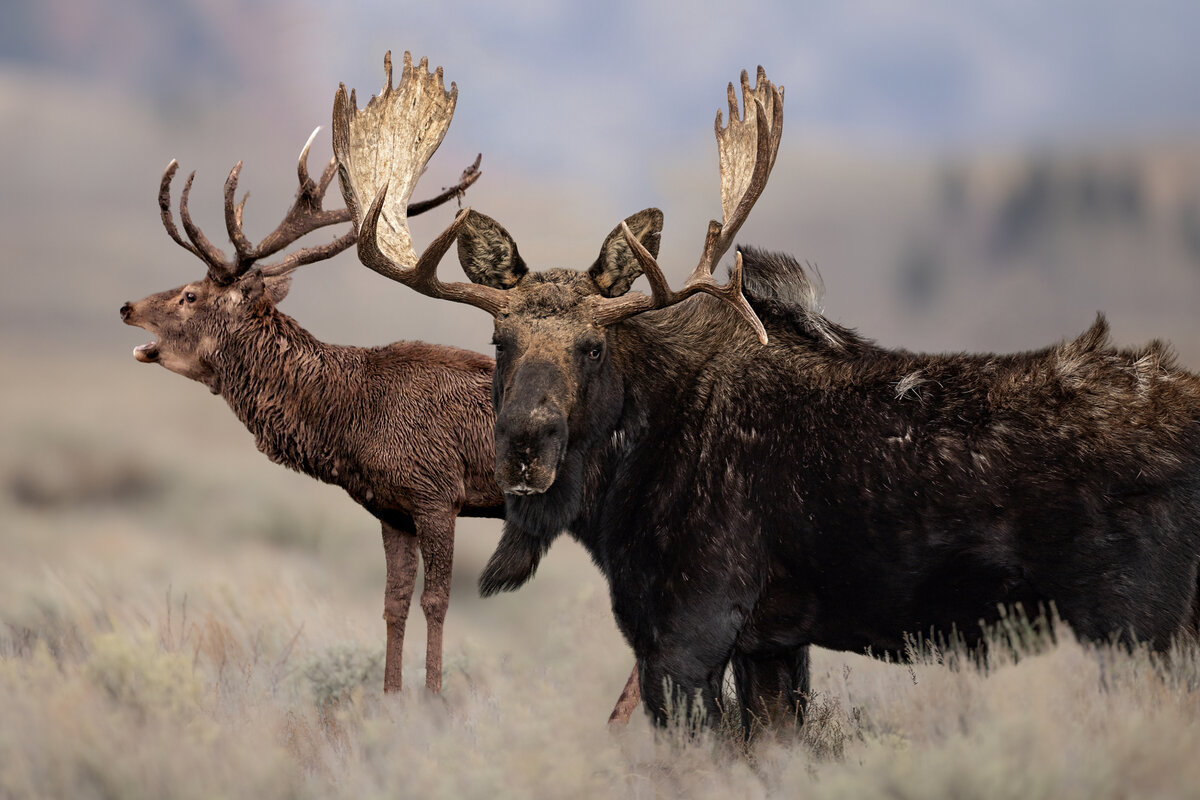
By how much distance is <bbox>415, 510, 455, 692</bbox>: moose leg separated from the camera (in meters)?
8.41

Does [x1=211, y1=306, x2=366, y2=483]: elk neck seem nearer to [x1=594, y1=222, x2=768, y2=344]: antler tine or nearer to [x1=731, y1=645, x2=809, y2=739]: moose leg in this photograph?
[x1=594, y1=222, x2=768, y2=344]: antler tine

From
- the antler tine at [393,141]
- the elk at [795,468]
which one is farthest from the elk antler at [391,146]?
the elk at [795,468]

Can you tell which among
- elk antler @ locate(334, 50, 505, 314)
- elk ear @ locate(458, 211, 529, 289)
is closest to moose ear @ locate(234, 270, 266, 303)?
elk antler @ locate(334, 50, 505, 314)

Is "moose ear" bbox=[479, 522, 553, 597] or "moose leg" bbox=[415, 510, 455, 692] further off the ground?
"moose ear" bbox=[479, 522, 553, 597]

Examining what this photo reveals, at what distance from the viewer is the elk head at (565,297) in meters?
5.46

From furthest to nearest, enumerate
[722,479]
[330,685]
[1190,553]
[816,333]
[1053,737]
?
[330,685]
[816,333]
[722,479]
[1190,553]
[1053,737]

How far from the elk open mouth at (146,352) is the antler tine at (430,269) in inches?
120

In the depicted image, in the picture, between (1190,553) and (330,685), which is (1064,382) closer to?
(1190,553)

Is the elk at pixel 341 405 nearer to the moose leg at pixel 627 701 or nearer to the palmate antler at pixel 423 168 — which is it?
the moose leg at pixel 627 701

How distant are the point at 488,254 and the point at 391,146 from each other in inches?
68.8

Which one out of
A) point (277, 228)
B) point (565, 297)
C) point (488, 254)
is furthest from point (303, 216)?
point (565, 297)

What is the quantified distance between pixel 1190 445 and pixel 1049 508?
0.74m

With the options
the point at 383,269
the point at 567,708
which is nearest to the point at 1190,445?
the point at 567,708

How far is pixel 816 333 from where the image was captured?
6129 millimetres
